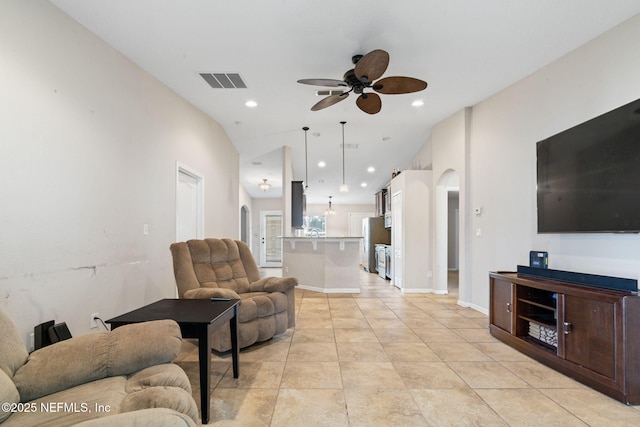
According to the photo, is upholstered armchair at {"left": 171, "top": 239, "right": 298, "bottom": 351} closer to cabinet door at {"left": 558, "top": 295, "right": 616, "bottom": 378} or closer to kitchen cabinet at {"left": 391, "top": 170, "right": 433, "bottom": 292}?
cabinet door at {"left": 558, "top": 295, "right": 616, "bottom": 378}

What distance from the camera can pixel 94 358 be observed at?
1.35m

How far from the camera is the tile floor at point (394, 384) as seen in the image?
6.33ft

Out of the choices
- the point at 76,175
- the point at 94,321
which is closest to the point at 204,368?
the point at 94,321

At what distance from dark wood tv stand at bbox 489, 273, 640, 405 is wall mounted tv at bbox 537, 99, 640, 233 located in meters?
0.55

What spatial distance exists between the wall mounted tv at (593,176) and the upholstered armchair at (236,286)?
8.58 feet

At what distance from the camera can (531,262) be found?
3197mm

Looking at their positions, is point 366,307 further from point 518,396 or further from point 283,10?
point 283,10

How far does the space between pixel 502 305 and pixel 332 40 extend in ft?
9.91

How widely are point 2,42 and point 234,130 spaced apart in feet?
12.4

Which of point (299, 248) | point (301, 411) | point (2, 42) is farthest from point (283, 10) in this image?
point (299, 248)

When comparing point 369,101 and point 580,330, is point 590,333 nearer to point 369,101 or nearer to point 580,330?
point 580,330

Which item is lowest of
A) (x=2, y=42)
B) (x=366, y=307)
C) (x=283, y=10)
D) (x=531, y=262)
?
(x=366, y=307)

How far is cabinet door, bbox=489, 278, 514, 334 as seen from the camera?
3.13 meters

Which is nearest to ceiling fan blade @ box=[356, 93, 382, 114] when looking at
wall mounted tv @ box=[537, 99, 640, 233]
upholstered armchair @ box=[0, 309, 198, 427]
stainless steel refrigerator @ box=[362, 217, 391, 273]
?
wall mounted tv @ box=[537, 99, 640, 233]
